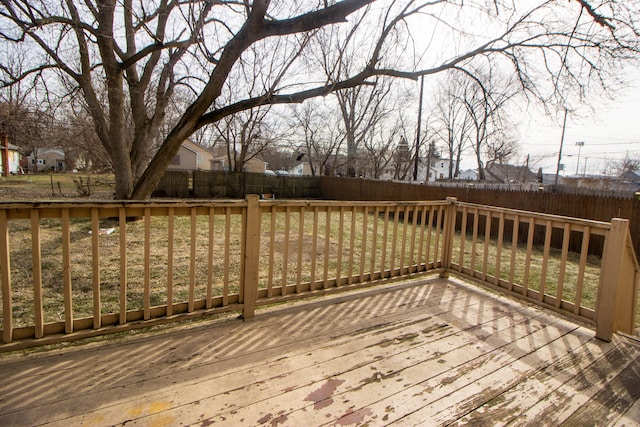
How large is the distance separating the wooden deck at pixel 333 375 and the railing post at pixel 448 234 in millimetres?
1040

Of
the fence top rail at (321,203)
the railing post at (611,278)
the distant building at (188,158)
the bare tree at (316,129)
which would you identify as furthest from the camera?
the distant building at (188,158)

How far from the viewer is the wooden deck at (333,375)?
1502 millimetres

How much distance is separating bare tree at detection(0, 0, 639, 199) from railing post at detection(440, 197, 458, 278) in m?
3.25

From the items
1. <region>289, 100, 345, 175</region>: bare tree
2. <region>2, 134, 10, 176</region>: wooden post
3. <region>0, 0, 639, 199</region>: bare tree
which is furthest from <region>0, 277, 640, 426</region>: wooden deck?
<region>2, 134, 10, 176</region>: wooden post

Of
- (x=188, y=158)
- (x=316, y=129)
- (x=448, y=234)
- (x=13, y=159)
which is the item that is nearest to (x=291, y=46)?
(x=448, y=234)

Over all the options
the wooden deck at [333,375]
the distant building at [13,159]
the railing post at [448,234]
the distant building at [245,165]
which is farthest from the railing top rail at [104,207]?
the distant building at [13,159]

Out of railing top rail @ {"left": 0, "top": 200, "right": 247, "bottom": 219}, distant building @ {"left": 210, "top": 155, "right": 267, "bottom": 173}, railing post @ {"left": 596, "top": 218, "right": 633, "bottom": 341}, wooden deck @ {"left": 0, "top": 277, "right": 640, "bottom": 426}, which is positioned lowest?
wooden deck @ {"left": 0, "top": 277, "right": 640, "bottom": 426}

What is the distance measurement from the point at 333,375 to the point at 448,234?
2314 millimetres

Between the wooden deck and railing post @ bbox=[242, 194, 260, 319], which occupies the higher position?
railing post @ bbox=[242, 194, 260, 319]

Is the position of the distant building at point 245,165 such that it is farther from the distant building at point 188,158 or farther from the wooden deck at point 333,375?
the wooden deck at point 333,375

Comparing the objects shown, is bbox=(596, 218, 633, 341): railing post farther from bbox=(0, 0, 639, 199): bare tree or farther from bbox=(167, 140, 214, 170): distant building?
bbox=(167, 140, 214, 170): distant building

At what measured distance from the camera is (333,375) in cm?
181

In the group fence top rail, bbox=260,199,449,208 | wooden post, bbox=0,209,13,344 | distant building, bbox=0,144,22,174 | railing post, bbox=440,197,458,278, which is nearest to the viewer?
wooden post, bbox=0,209,13,344

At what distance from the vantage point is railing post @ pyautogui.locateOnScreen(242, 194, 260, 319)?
2.31 meters
